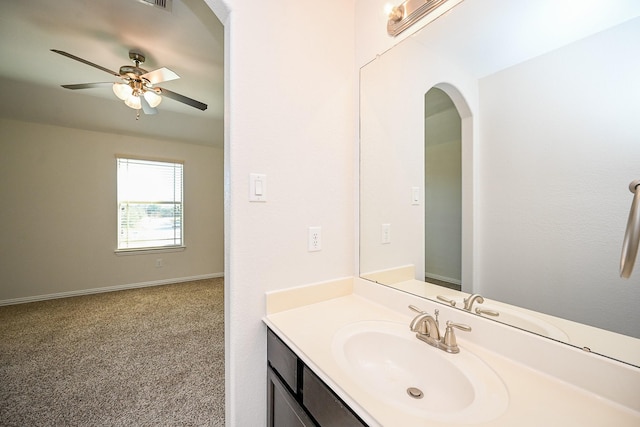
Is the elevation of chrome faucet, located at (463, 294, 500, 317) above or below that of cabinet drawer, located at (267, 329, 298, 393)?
above

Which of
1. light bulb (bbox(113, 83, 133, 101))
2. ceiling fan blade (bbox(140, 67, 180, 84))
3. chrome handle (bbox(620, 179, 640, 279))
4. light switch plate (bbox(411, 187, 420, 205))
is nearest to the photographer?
chrome handle (bbox(620, 179, 640, 279))

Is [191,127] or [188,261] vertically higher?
[191,127]

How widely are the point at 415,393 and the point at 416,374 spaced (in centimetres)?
8

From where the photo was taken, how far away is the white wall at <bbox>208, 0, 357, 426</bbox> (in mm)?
1037

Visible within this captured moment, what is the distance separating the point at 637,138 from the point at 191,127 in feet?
14.5

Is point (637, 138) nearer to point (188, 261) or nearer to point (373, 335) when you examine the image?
point (373, 335)

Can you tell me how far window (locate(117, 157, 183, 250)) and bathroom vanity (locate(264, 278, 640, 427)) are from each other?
3.90 metres

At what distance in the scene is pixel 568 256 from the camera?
721mm

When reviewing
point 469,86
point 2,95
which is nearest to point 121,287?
point 2,95

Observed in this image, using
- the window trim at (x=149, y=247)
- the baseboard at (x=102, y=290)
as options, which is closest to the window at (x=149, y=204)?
the window trim at (x=149, y=247)

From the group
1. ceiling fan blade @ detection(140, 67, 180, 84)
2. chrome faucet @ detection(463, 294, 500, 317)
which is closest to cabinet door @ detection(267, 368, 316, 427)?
chrome faucet @ detection(463, 294, 500, 317)

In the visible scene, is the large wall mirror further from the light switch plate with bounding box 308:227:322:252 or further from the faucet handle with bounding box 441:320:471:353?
the light switch plate with bounding box 308:227:322:252

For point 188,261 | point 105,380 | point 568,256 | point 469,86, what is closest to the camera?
point 568,256

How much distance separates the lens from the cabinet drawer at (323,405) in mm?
618
